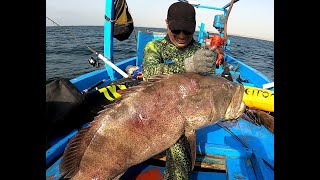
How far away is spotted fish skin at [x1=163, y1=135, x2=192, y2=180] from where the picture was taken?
2.60 metres

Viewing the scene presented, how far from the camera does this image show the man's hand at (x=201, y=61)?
224 cm

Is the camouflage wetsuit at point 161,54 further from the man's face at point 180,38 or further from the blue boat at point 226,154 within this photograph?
the blue boat at point 226,154

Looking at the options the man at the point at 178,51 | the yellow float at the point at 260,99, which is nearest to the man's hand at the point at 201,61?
the man at the point at 178,51

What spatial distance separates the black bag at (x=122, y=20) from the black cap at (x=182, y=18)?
333 cm

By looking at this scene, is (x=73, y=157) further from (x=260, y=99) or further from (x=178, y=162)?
(x=260, y=99)

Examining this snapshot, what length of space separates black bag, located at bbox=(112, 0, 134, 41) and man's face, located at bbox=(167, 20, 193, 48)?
9.92ft

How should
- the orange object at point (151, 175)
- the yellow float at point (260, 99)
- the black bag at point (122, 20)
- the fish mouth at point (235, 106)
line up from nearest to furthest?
1. the fish mouth at point (235, 106)
2. the orange object at point (151, 175)
3. the yellow float at point (260, 99)
4. the black bag at point (122, 20)

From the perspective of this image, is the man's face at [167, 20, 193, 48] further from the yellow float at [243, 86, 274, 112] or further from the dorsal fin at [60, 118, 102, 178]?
the yellow float at [243, 86, 274, 112]

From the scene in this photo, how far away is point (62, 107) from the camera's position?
11.3 feet

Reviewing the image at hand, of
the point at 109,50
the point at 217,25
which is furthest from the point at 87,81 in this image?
the point at 217,25

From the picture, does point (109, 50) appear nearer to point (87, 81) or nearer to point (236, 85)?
point (87, 81)

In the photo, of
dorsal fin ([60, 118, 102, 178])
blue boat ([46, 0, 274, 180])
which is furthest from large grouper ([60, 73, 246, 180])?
blue boat ([46, 0, 274, 180])

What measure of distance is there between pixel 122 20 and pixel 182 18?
3.53 meters
